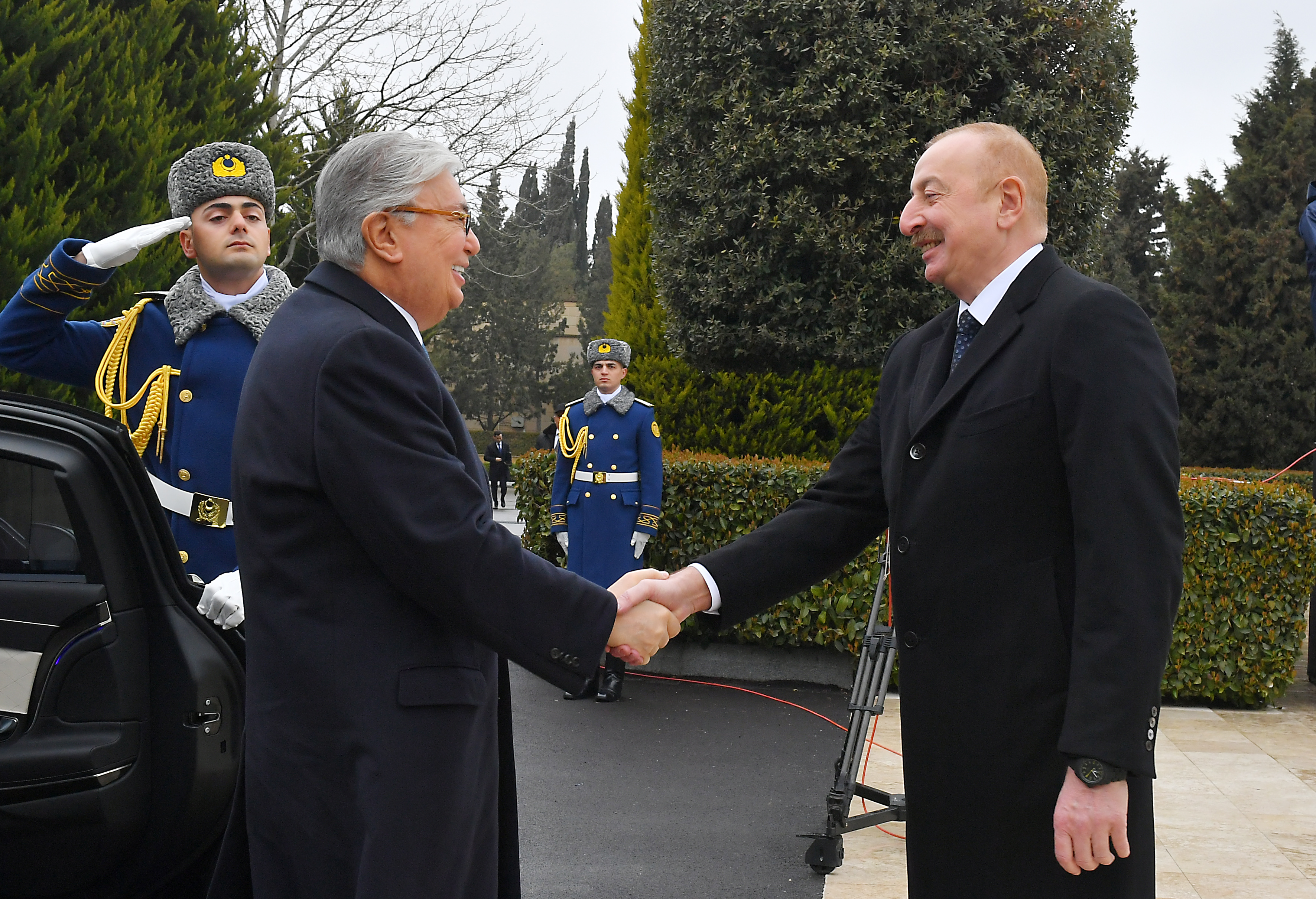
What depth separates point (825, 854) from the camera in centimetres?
421

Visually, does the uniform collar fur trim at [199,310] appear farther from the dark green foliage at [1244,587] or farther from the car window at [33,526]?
the dark green foliage at [1244,587]

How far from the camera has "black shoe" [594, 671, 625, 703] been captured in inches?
274

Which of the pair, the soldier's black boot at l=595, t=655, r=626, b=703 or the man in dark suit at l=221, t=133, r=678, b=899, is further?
the soldier's black boot at l=595, t=655, r=626, b=703

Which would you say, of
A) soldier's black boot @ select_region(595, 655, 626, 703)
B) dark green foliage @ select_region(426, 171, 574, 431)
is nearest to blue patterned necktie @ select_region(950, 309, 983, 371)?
soldier's black boot @ select_region(595, 655, 626, 703)

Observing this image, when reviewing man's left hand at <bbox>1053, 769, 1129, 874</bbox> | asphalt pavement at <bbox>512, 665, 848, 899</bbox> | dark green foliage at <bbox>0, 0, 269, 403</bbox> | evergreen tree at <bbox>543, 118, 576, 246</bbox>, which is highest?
evergreen tree at <bbox>543, 118, 576, 246</bbox>

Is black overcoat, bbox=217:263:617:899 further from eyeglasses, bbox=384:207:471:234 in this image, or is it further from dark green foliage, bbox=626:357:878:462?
dark green foliage, bbox=626:357:878:462

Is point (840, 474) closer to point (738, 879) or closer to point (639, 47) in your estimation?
point (738, 879)

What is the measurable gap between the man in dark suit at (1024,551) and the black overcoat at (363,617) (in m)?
0.84

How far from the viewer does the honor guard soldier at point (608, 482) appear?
751cm

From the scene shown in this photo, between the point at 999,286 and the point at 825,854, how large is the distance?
2570 millimetres

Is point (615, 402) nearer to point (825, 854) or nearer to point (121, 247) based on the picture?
point (825, 854)

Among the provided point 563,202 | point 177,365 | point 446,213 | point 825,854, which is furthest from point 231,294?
point 563,202

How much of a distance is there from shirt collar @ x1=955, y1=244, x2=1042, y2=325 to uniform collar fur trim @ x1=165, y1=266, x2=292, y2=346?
6.29ft

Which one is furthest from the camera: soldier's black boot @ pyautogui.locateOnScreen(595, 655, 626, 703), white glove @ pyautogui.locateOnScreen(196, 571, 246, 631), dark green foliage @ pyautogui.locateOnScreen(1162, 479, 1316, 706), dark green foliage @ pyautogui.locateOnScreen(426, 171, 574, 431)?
dark green foliage @ pyautogui.locateOnScreen(426, 171, 574, 431)
